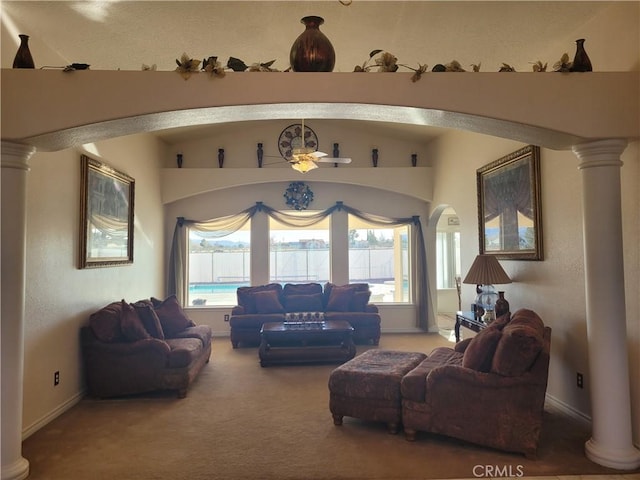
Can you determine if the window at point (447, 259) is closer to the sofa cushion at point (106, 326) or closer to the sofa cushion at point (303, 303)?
the sofa cushion at point (303, 303)

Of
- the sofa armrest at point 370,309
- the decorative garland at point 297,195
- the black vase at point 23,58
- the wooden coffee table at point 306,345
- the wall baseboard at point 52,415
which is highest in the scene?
the black vase at point 23,58

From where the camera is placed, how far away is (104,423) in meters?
3.60

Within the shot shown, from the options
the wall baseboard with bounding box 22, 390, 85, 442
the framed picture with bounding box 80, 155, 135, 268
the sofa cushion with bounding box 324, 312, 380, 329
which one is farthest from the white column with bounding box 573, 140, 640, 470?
the framed picture with bounding box 80, 155, 135, 268

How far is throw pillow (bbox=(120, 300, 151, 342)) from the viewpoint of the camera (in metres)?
4.20

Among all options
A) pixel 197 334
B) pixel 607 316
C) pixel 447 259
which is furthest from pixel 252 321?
pixel 447 259

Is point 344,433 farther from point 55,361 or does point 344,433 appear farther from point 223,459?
point 55,361

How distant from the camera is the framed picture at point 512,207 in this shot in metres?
4.12

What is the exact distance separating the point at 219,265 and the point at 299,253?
1.46m

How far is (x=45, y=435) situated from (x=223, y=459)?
1580mm

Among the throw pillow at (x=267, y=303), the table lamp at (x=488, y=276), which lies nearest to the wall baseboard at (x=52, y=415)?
the throw pillow at (x=267, y=303)

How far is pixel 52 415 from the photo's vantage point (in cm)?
371

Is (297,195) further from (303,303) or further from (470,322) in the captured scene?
(470,322)

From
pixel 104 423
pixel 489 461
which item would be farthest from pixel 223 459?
pixel 489 461

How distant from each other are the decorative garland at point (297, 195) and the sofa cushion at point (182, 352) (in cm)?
341
